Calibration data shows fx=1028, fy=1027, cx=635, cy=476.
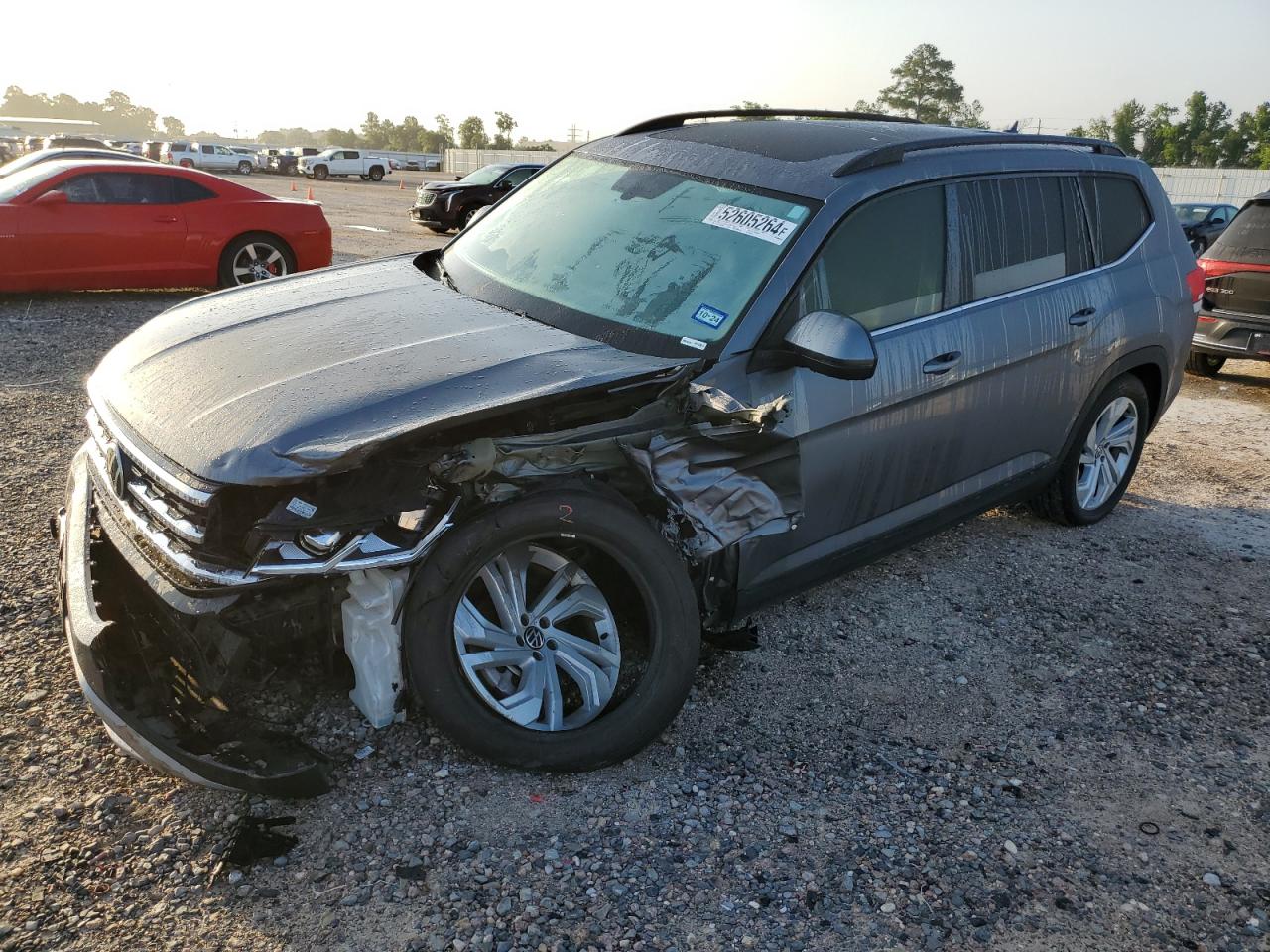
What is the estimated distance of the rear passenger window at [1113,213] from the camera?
4.73 m

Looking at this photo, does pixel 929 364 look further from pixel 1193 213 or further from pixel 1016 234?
pixel 1193 213

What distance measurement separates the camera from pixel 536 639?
303 centimetres

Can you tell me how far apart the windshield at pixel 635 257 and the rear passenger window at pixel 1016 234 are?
0.90 meters

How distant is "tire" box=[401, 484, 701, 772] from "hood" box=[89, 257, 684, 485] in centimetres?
36

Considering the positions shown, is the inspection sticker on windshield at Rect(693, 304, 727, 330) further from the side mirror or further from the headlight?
the headlight

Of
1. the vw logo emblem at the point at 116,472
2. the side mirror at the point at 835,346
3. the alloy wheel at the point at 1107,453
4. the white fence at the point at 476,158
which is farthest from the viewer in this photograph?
the white fence at the point at 476,158

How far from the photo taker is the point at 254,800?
2848 millimetres

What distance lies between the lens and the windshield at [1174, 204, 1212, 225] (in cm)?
1898

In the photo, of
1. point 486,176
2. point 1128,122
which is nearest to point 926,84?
point 1128,122

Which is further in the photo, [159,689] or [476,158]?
[476,158]

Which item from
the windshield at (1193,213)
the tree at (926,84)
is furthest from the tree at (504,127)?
the windshield at (1193,213)

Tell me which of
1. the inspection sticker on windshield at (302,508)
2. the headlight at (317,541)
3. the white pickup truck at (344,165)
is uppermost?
the inspection sticker on windshield at (302,508)

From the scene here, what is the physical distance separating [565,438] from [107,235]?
28.5 feet

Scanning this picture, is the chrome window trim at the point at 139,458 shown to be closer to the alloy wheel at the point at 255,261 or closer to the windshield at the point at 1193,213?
the alloy wheel at the point at 255,261
